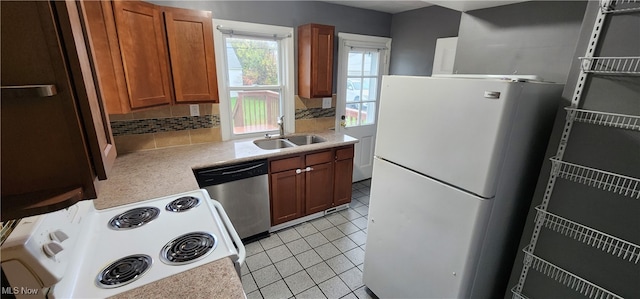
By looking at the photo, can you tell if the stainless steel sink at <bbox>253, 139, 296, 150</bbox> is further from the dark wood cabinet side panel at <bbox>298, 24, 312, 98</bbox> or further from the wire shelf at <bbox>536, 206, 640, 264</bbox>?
the wire shelf at <bbox>536, 206, 640, 264</bbox>

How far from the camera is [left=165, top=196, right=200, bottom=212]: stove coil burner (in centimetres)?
139

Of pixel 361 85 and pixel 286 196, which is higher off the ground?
pixel 361 85

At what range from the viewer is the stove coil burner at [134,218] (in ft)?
4.04

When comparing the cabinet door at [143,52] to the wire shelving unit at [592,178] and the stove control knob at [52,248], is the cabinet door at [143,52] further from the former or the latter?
the wire shelving unit at [592,178]

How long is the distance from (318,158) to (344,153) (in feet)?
1.13

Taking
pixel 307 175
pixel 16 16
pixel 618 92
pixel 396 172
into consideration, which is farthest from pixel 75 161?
pixel 307 175

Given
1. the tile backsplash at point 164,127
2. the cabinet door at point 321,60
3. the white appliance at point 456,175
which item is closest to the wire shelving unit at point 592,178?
the white appliance at point 456,175

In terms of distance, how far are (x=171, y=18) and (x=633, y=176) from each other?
2768mm

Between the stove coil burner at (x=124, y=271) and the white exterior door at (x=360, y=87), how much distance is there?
2757mm

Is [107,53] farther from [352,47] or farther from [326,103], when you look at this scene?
[352,47]

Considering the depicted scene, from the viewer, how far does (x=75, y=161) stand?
0.60 m

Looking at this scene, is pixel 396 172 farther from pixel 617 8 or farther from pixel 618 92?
pixel 617 8

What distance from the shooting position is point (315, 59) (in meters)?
2.77

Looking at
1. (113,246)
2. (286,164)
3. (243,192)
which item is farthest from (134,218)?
(286,164)
